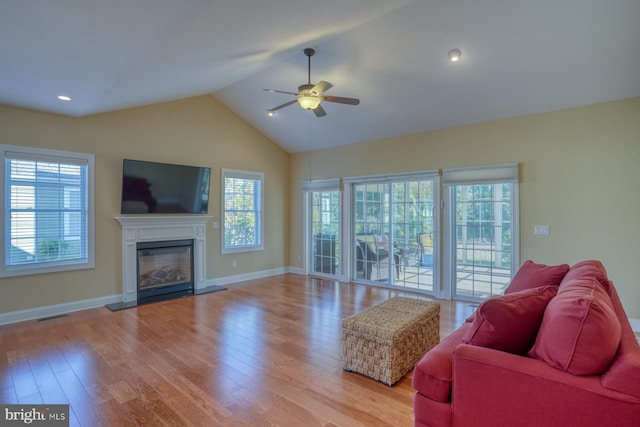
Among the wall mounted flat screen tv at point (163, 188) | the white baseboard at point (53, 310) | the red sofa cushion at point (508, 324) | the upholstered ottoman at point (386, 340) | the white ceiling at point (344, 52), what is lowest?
the white baseboard at point (53, 310)

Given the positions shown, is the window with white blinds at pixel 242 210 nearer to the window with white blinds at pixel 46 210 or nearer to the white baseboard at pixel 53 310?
the white baseboard at pixel 53 310

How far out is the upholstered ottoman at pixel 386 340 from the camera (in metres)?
2.65

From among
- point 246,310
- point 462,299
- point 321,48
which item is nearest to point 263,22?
point 321,48

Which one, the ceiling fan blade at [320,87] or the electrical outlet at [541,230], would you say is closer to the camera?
the ceiling fan blade at [320,87]

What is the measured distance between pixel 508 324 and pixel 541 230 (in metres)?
3.70

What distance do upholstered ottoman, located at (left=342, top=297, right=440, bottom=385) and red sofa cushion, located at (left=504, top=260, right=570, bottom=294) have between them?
827 millimetres

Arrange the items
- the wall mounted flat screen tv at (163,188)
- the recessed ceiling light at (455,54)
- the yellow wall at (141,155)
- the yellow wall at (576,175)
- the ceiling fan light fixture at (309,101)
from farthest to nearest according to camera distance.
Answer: the wall mounted flat screen tv at (163,188)
the yellow wall at (141,155)
the yellow wall at (576,175)
the recessed ceiling light at (455,54)
the ceiling fan light fixture at (309,101)

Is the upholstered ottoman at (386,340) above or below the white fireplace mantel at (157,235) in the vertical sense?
below

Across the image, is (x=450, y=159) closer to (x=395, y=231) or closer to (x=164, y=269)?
(x=395, y=231)

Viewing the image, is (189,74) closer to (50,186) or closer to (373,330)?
(50,186)

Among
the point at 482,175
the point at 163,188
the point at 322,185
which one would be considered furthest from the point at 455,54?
the point at 163,188

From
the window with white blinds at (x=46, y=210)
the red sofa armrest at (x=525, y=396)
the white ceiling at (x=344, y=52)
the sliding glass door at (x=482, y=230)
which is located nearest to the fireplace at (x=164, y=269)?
the window with white blinds at (x=46, y=210)

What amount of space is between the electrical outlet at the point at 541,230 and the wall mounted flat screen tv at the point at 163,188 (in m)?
5.43

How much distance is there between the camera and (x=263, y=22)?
2.97 metres
